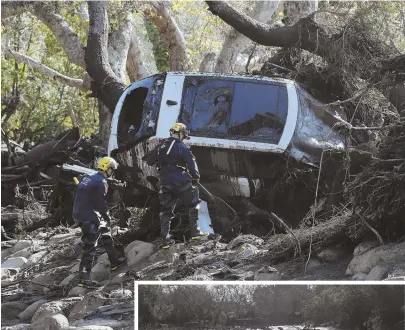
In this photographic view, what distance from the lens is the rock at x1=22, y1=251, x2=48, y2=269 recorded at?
24.8 feet

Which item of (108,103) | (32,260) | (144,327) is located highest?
(108,103)

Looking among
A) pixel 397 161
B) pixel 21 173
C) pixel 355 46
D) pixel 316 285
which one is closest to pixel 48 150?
pixel 21 173

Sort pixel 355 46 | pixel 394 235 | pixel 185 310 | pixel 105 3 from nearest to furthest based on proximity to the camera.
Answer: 1. pixel 185 310
2. pixel 394 235
3. pixel 355 46
4. pixel 105 3

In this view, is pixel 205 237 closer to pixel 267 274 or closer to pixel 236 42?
pixel 267 274

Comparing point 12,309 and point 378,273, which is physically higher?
point 378,273

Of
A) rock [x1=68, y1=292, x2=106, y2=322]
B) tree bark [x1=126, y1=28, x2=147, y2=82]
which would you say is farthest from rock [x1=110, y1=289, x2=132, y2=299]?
tree bark [x1=126, y1=28, x2=147, y2=82]

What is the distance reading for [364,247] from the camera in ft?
17.2

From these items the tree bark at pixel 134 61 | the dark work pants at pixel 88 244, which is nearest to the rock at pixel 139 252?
the dark work pants at pixel 88 244

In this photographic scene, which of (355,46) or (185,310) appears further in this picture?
(355,46)

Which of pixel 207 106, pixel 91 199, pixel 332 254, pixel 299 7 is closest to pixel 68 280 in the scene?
pixel 91 199

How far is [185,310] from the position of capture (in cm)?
425

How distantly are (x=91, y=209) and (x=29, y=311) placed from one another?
791mm

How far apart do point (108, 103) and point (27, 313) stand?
3757 mm

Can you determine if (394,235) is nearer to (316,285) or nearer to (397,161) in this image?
(397,161)
